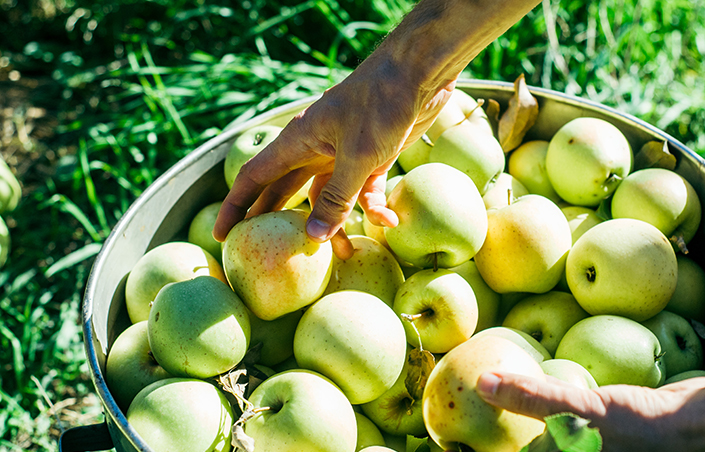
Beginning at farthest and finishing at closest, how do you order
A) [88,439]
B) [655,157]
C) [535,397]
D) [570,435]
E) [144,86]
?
[144,86] < [655,157] < [88,439] < [535,397] < [570,435]

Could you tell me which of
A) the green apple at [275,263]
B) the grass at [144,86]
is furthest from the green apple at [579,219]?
the grass at [144,86]

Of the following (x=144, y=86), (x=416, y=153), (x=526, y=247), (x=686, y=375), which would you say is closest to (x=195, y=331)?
(x=526, y=247)

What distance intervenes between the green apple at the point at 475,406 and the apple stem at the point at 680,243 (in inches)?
27.9

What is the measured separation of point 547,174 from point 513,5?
0.70m

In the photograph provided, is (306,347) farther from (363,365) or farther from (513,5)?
(513,5)

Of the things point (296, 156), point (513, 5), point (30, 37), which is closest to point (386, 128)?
point (296, 156)

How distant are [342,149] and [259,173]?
0.90 ft

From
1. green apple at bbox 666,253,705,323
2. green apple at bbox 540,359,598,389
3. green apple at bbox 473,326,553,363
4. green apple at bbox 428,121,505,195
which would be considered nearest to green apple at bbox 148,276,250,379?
green apple at bbox 473,326,553,363

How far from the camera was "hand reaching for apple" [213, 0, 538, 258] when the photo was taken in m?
1.30

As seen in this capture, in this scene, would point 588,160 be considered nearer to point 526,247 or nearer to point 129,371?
point 526,247

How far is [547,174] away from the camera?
5.97 ft

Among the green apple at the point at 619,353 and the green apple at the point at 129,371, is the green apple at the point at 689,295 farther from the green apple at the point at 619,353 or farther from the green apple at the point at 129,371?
the green apple at the point at 129,371

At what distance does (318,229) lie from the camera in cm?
129

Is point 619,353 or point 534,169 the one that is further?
point 534,169
